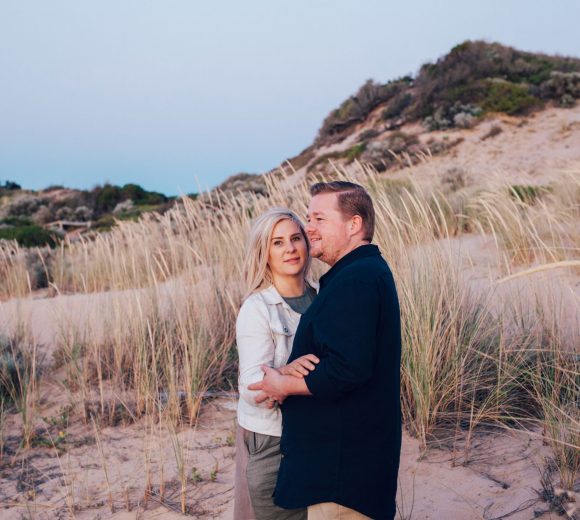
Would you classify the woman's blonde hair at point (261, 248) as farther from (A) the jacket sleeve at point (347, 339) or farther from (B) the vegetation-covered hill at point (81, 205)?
(B) the vegetation-covered hill at point (81, 205)

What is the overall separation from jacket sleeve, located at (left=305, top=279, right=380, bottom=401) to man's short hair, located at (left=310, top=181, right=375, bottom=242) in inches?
11.6

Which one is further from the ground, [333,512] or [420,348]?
Answer: [420,348]

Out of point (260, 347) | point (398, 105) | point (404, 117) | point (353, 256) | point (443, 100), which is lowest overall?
point (260, 347)

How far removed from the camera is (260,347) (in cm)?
210

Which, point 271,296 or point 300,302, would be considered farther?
point 300,302

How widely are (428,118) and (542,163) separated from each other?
20.0ft

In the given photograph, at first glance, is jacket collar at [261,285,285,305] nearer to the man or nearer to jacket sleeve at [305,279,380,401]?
the man

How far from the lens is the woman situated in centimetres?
212

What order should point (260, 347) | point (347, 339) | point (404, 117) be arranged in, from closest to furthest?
point (347, 339) < point (260, 347) < point (404, 117)

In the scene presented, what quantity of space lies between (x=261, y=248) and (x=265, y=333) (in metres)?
0.39

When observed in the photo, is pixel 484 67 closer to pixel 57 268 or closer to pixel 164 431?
pixel 57 268

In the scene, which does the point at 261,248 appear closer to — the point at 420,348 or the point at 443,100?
the point at 420,348

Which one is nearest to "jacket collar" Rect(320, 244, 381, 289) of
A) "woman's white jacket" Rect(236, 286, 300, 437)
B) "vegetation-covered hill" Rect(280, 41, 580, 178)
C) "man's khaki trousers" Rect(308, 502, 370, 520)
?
"woman's white jacket" Rect(236, 286, 300, 437)

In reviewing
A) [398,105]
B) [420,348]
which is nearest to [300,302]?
[420,348]
